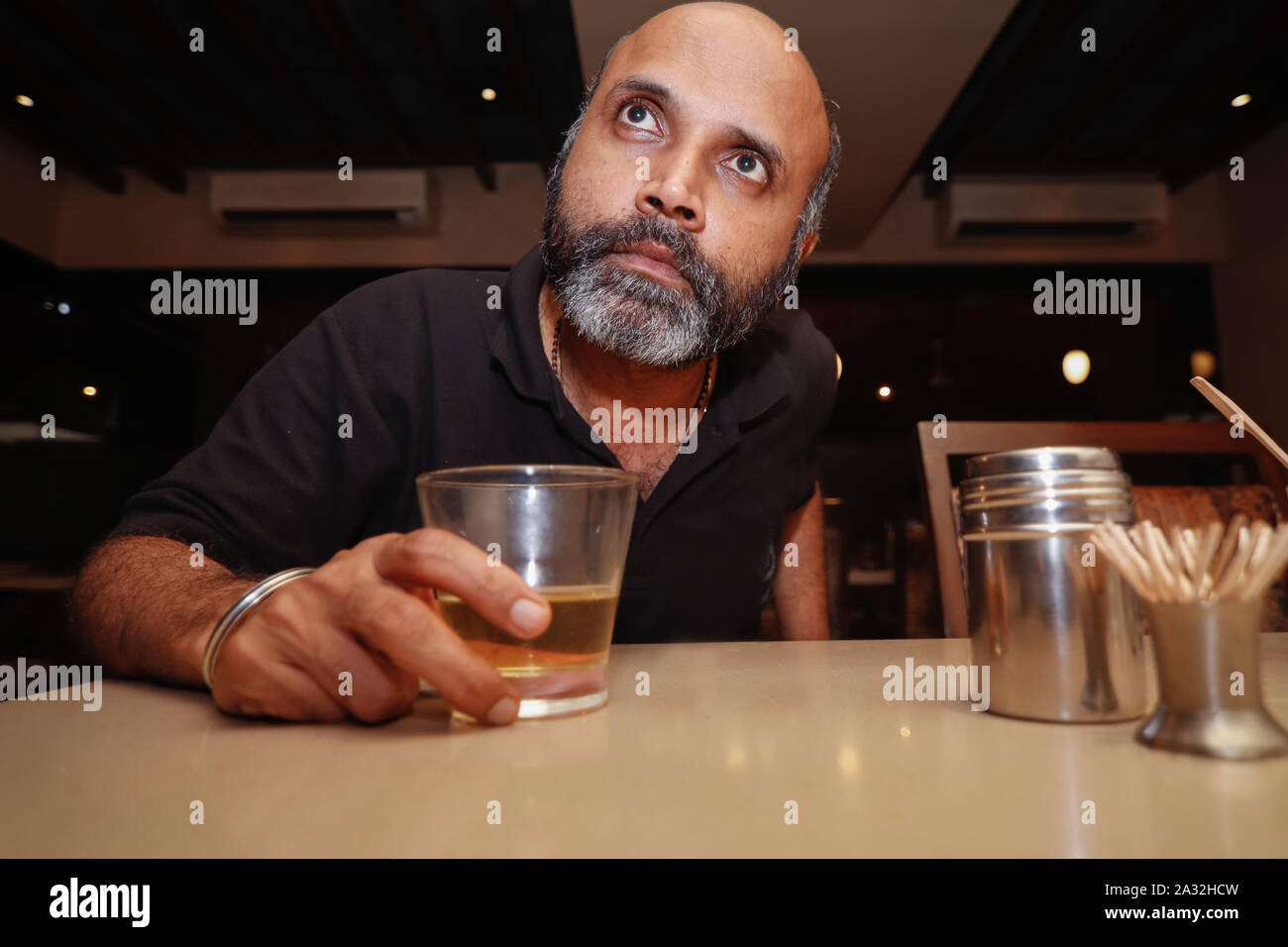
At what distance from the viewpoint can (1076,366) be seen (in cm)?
552

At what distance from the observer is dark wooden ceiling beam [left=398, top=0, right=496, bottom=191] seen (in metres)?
3.57

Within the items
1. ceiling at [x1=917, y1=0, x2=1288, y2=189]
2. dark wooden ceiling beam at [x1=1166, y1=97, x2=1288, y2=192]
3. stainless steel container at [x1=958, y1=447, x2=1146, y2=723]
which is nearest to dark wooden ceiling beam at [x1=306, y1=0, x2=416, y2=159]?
ceiling at [x1=917, y1=0, x2=1288, y2=189]

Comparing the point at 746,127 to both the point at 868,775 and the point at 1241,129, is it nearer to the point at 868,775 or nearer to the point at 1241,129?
the point at 868,775

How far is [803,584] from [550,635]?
1.03 metres

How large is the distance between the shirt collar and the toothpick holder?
2.60 ft

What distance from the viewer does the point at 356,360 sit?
112 centimetres

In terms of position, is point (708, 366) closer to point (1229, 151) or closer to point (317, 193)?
point (317, 193)

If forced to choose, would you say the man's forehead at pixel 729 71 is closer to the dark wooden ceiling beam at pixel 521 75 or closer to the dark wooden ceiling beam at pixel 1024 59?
the dark wooden ceiling beam at pixel 521 75

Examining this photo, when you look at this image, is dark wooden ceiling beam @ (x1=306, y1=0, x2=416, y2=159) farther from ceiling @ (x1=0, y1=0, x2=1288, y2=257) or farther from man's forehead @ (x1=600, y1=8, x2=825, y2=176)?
man's forehead @ (x1=600, y1=8, x2=825, y2=176)

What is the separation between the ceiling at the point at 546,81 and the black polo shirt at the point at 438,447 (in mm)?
2706

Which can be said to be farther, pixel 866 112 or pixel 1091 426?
pixel 866 112

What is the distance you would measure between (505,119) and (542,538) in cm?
474
